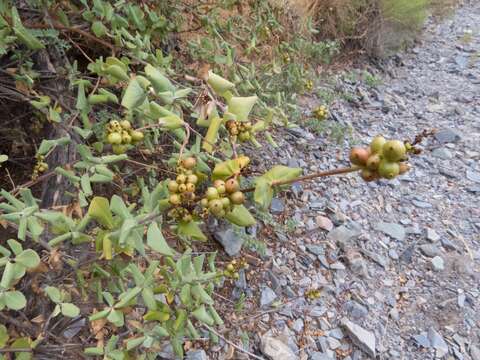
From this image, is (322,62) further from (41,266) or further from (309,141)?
(41,266)

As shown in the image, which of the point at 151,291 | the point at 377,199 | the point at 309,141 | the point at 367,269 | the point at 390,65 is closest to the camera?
the point at 151,291

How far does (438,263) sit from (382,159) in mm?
2361

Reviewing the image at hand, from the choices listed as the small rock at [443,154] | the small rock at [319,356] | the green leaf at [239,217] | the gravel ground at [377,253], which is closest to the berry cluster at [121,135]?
the green leaf at [239,217]

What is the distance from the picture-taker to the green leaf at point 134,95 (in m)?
1.08

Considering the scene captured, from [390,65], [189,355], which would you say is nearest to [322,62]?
[390,65]

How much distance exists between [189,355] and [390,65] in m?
4.34

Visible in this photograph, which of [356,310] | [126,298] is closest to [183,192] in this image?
[126,298]

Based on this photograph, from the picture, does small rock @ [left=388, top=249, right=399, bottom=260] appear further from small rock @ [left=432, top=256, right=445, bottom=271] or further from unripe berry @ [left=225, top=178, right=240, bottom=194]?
unripe berry @ [left=225, top=178, right=240, bottom=194]

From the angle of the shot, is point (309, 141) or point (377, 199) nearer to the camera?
point (377, 199)

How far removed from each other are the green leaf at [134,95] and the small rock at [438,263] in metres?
2.32

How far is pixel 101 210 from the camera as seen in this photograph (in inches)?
42.7

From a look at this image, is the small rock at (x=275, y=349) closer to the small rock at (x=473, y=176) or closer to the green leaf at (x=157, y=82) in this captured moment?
the green leaf at (x=157, y=82)

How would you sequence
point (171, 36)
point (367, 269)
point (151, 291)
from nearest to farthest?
1. point (151, 291)
2. point (171, 36)
3. point (367, 269)

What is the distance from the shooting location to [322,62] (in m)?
4.53
